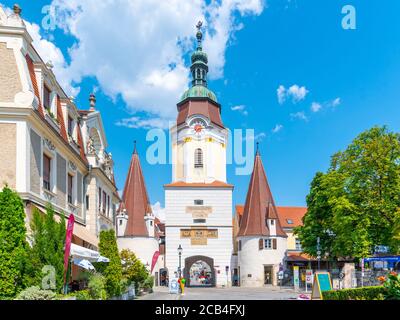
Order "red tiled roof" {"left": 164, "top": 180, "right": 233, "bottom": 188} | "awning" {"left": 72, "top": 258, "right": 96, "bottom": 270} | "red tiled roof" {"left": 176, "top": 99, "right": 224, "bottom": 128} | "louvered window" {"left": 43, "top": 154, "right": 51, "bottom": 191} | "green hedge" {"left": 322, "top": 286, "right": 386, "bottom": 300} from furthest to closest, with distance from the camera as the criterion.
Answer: "red tiled roof" {"left": 176, "top": 99, "right": 224, "bottom": 128} < "red tiled roof" {"left": 164, "top": 180, "right": 233, "bottom": 188} < "louvered window" {"left": 43, "top": 154, "right": 51, "bottom": 191} < "awning" {"left": 72, "top": 258, "right": 96, "bottom": 270} < "green hedge" {"left": 322, "top": 286, "right": 386, "bottom": 300}

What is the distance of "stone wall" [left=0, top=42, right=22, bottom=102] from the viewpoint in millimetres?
18156

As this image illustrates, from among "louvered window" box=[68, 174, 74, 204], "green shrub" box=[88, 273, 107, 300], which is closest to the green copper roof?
"louvered window" box=[68, 174, 74, 204]

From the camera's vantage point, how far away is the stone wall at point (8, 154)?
57.2 feet

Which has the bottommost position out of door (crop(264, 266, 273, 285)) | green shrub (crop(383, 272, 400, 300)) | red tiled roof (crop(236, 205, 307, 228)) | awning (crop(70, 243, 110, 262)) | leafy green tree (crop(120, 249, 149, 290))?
door (crop(264, 266, 273, 285))

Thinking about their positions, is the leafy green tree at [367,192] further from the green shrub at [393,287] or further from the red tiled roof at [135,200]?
the red tiled roof at [135,200]

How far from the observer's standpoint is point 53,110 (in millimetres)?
22609

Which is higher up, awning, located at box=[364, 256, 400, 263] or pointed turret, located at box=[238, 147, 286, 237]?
pointed turret, located at box=[238, 147, 286, 237]

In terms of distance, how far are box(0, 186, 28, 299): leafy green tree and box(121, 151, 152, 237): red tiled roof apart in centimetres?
4148

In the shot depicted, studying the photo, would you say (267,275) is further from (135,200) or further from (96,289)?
(96,289)

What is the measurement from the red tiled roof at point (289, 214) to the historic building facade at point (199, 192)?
1410cm

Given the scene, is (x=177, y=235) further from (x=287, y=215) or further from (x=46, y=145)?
(x=46, y=145)

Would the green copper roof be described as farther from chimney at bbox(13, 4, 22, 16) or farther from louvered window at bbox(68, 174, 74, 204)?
chimney at bbox(13, 4, 22, 16)

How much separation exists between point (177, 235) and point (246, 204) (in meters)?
10.5
